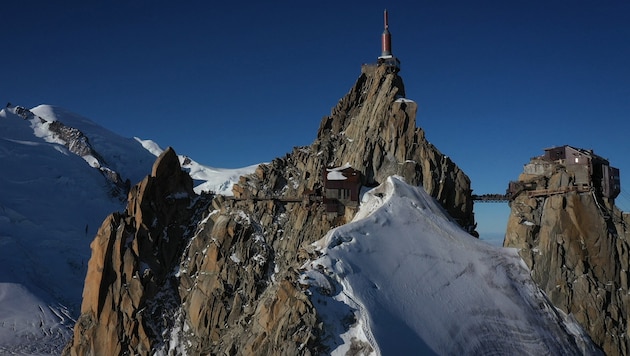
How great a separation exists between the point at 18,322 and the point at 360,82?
303 ft

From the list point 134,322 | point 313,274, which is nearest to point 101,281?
point 134,322

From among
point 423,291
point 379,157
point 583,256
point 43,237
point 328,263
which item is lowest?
point 43,237

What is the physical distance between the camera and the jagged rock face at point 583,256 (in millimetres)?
71312

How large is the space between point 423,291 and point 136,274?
146 feet

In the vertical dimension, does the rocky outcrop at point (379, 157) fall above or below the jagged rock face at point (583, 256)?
above

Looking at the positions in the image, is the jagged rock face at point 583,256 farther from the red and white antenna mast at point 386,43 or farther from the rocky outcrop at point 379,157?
the red and white antenna mast at point 386,43

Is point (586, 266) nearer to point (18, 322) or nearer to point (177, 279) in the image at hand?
point (177, 279)

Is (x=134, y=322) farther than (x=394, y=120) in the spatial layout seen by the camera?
No

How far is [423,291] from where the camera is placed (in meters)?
63.6

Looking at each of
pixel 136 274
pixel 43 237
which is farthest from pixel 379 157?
pixel 43 237

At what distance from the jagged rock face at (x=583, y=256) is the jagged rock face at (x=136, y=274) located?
170ft

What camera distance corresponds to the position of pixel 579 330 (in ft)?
227

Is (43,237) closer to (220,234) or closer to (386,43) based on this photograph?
(220,234)

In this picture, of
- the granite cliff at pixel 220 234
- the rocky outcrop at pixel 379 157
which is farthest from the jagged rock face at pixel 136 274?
the rocky outcrop at pixel 379 157
